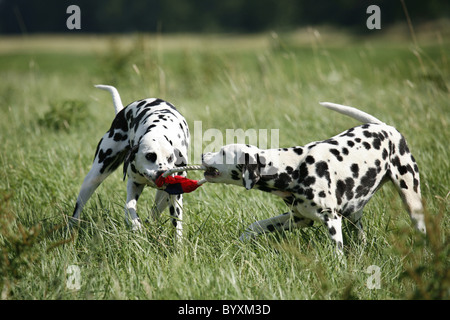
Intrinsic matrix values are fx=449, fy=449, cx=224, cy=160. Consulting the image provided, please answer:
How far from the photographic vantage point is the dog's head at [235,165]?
3.23 metres

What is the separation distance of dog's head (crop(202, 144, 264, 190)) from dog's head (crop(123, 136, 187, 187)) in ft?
1.43

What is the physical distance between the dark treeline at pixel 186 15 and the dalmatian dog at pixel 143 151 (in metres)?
50.2

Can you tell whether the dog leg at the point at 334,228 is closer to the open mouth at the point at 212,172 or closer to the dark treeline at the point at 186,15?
the open mouth at the point at 212,172

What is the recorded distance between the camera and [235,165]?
325cm

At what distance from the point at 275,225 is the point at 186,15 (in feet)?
204

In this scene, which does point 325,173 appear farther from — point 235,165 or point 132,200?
point 132,200

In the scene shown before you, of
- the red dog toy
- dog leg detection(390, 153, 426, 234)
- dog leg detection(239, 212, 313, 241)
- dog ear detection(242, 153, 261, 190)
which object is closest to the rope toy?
the red dog toy

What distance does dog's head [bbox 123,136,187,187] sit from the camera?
11.7 feet
